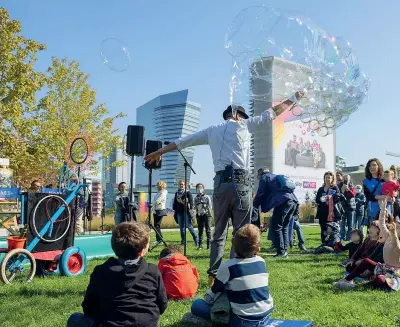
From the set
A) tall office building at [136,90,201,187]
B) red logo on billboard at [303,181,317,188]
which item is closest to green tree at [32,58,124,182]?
tall office building at [136,90,201,187]

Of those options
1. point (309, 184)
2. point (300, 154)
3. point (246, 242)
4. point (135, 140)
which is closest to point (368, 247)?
point (246, 242)

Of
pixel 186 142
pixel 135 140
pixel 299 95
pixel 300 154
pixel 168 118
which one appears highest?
pixel 300 154

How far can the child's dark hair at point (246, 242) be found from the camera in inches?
137

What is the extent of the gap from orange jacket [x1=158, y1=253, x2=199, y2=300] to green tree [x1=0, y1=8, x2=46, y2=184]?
15985mm

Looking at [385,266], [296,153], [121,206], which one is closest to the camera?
[385,266]

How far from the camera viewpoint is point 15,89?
1947cm

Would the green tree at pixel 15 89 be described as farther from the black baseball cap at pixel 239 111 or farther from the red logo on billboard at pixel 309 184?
the red logo on billboard at pixel 309 184

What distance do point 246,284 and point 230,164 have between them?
1.83 m

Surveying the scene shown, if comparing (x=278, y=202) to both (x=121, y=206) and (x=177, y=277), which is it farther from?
(x=121, y=206)

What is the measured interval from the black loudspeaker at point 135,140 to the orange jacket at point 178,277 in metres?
3.51

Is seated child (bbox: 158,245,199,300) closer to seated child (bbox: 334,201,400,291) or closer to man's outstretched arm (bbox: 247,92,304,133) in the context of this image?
man's outstretched arm (bbox: 247,92,304,133)

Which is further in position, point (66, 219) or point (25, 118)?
point (25, 118)

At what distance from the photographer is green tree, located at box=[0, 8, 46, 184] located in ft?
63.5

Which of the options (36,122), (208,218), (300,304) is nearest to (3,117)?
(36,122)
